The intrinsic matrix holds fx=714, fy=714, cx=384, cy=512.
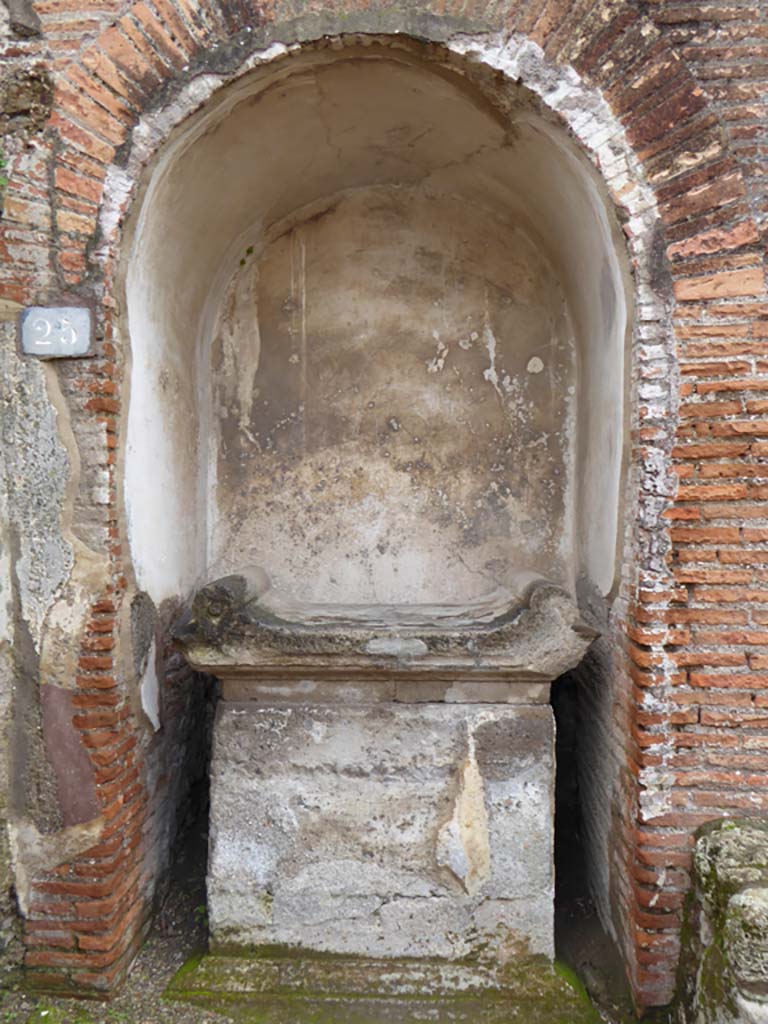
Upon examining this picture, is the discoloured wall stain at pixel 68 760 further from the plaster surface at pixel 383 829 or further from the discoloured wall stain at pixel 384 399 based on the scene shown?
the discoloured wall stain at pixel 384 399

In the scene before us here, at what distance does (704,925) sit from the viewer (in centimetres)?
237

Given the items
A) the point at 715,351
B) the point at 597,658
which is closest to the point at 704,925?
the point at 597,658

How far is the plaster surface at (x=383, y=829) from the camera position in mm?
2777

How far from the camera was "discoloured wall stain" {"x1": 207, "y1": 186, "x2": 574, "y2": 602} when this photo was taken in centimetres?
370

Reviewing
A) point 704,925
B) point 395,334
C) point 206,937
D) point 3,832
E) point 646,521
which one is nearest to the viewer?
point 704,925

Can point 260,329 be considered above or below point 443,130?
below

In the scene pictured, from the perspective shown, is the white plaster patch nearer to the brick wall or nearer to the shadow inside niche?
the brick wall

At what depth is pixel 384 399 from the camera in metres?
3.73

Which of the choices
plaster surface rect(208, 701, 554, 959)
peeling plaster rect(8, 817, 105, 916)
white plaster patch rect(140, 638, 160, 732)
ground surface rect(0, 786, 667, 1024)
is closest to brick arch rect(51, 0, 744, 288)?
white plaster patch rect(140, 638, 160, 732)

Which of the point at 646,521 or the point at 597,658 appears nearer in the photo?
the point at 646,521

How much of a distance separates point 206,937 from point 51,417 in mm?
2231

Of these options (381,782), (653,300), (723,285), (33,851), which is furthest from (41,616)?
(723,285)

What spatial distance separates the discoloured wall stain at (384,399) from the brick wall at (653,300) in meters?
1.11

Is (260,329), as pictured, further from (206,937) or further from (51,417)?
(206,937)
